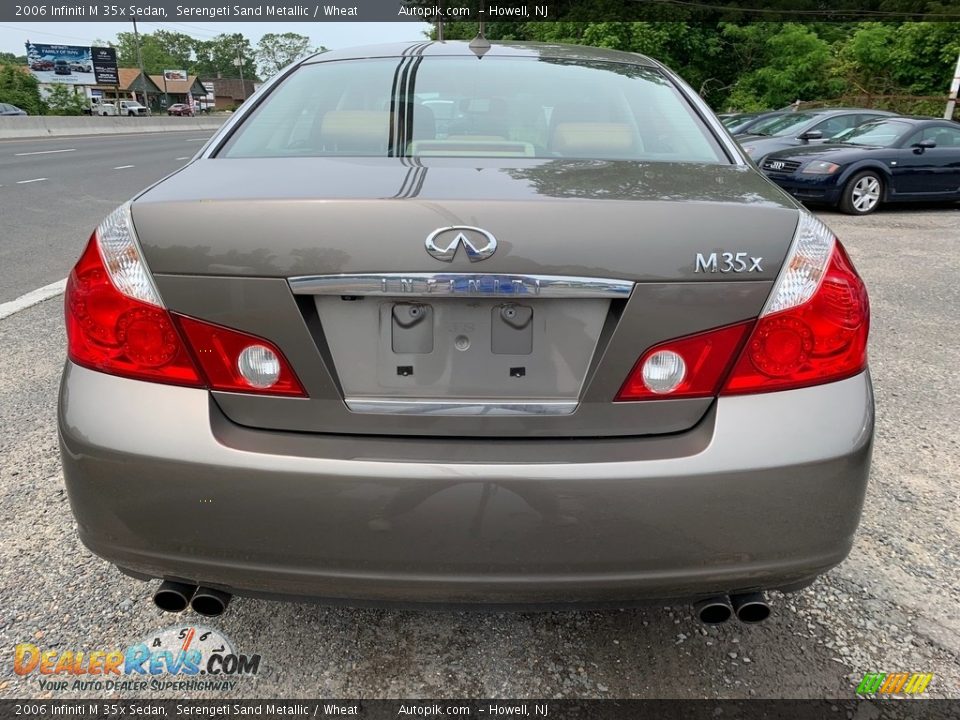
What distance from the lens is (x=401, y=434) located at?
1.51 meters

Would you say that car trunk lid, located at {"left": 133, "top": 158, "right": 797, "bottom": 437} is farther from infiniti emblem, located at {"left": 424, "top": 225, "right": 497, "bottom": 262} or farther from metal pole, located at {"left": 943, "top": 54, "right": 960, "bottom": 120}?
metal pole, located at {"left": 943, "top": 54, "right": 960, "bottom": 120}

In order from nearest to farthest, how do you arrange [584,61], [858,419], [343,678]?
[858,419], [343,678], [584,61]

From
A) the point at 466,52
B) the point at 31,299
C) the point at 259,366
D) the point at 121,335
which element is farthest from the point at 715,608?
the point at 31,299

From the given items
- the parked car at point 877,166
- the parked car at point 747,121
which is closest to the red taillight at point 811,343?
the parked car at point 877,166

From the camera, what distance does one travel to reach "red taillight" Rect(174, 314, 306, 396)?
150cm

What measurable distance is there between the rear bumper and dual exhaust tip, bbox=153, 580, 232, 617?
0.09 meters

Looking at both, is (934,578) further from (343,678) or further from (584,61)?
(584,61)

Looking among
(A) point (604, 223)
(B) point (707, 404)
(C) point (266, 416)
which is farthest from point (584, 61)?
(C) point (266, 416)

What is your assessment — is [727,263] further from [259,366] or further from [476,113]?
[476,113]

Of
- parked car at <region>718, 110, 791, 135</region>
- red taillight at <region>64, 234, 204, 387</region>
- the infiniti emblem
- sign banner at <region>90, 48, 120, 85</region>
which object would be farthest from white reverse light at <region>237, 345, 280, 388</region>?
sign banner at <region>90, 48, 120, 85</region>

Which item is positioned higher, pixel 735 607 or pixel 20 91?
pixel 735 607

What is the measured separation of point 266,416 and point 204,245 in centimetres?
37

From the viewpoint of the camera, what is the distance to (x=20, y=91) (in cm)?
4675

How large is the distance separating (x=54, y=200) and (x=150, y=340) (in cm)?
1060
